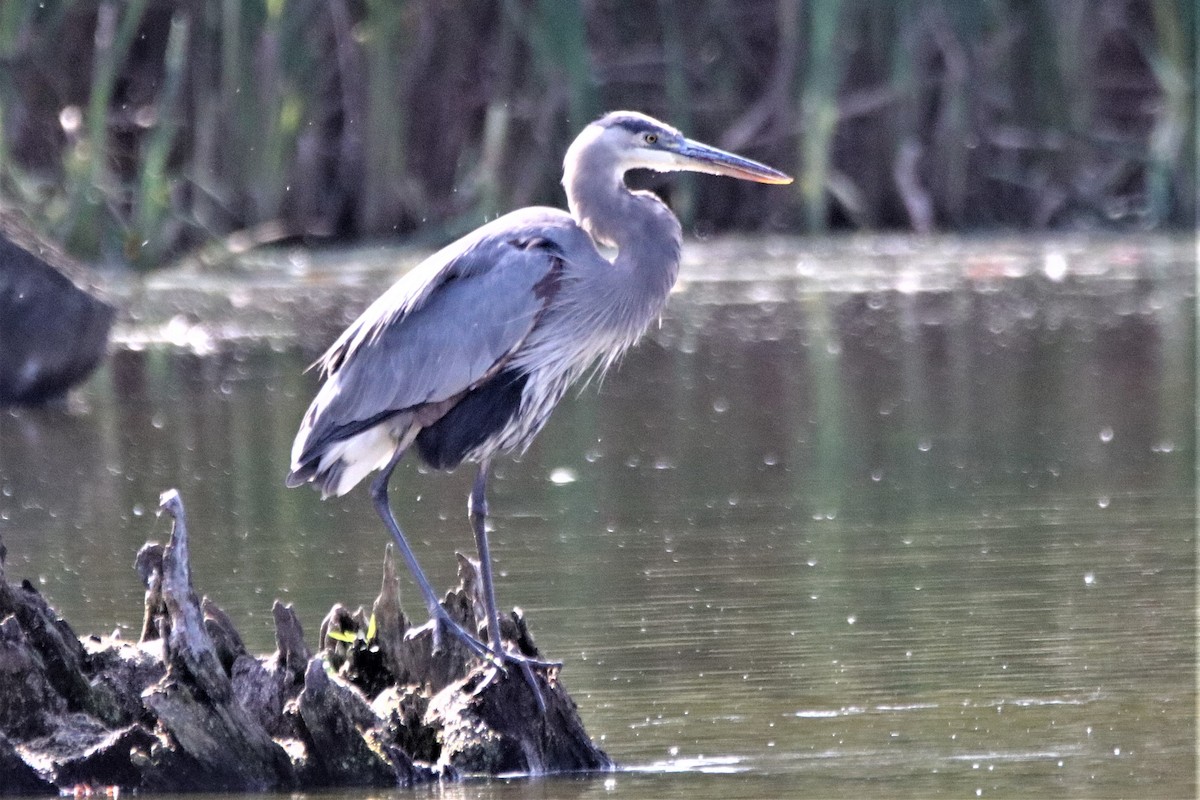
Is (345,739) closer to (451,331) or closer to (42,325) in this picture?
(451,331)

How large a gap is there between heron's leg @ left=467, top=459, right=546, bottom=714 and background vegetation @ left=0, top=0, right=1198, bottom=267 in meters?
11.9

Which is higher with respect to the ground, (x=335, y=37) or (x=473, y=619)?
(x=335, y=37)

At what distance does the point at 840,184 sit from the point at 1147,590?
13.2 m

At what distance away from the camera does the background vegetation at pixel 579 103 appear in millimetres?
18672

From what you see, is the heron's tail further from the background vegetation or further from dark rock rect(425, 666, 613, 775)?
the background vegetation

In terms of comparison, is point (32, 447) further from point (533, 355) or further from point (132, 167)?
point (132, 167)

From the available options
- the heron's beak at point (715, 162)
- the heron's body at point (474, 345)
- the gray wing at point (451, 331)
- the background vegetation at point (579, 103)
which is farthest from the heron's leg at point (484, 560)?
the background vegetation at point (579, 103)

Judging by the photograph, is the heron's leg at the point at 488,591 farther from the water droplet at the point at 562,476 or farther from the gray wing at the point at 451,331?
the water droplet at the point at 562,476

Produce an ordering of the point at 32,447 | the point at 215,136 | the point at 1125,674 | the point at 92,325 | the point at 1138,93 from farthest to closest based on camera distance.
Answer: the point at 1138,93 < the point at 215,136 < the point at 92,325 < the point at 32,447 < the point at 1125,674

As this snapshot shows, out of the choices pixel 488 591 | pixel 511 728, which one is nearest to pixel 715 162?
pixel 488 591

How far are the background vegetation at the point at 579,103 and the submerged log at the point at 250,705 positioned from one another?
12.7 meters

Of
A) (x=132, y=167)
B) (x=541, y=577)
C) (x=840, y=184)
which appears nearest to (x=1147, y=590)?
(x=541, y=577)

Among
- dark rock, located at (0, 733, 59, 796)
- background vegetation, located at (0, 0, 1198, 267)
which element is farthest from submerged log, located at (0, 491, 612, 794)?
background vegetation, located at (0, 0, 1198, 267)

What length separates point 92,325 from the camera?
40.0ft
